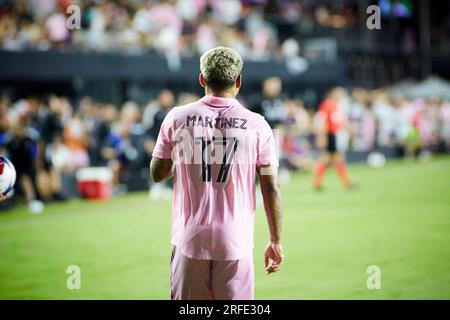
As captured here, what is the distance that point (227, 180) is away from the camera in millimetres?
4500

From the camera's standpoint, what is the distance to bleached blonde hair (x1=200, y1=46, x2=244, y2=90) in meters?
4.48

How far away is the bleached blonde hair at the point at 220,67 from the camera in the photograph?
4.48 metres

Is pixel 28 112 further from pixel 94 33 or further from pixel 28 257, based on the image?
pixel 28 257

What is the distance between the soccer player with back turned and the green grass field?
3.33 meters

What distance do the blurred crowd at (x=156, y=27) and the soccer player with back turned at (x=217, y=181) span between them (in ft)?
48.5

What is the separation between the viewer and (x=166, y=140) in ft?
15.2

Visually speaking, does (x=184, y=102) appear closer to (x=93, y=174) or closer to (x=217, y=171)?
(x=93, y=174)

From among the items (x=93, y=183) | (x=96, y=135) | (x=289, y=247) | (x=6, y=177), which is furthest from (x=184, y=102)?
(x=6, y=177)

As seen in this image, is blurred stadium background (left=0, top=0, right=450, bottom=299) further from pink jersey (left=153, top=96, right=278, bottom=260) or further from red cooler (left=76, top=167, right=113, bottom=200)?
pink jersey (left=153, top=96, right=278, bottom=260)

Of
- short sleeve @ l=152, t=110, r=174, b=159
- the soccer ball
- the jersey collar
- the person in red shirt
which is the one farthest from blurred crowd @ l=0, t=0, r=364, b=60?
the jersey collar
